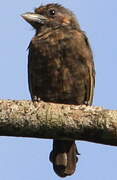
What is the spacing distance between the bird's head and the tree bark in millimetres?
2399

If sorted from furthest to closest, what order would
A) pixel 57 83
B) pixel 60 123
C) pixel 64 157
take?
pixel 57 83, pixel 64 157, pixel 60 123

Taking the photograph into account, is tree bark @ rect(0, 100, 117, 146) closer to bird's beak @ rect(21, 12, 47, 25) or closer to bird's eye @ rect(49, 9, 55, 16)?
bird's beak @ rect(21, 12, 47, 25)

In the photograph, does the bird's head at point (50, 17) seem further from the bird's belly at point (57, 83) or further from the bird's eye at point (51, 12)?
the bird's belly at point (57, 83)

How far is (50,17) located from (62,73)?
0.94m

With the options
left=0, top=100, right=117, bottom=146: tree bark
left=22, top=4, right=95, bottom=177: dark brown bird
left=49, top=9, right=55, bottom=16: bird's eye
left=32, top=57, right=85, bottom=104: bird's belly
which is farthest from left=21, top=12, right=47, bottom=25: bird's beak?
left=0, top=100, right=117, bottom=146: tree bark

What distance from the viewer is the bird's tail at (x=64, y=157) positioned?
4.35 m

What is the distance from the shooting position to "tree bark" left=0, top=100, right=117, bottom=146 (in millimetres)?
2785

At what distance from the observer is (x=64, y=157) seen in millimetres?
4582

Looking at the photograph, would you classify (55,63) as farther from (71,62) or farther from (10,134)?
(10,134)

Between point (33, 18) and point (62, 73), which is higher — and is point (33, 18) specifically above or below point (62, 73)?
above

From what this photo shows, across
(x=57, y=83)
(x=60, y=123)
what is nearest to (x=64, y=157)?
(x=57, y=83)

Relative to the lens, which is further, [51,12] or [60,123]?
[51,12]

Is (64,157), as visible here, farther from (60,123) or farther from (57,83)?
(60,123)

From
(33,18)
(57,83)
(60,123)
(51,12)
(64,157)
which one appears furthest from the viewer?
(51,12)
